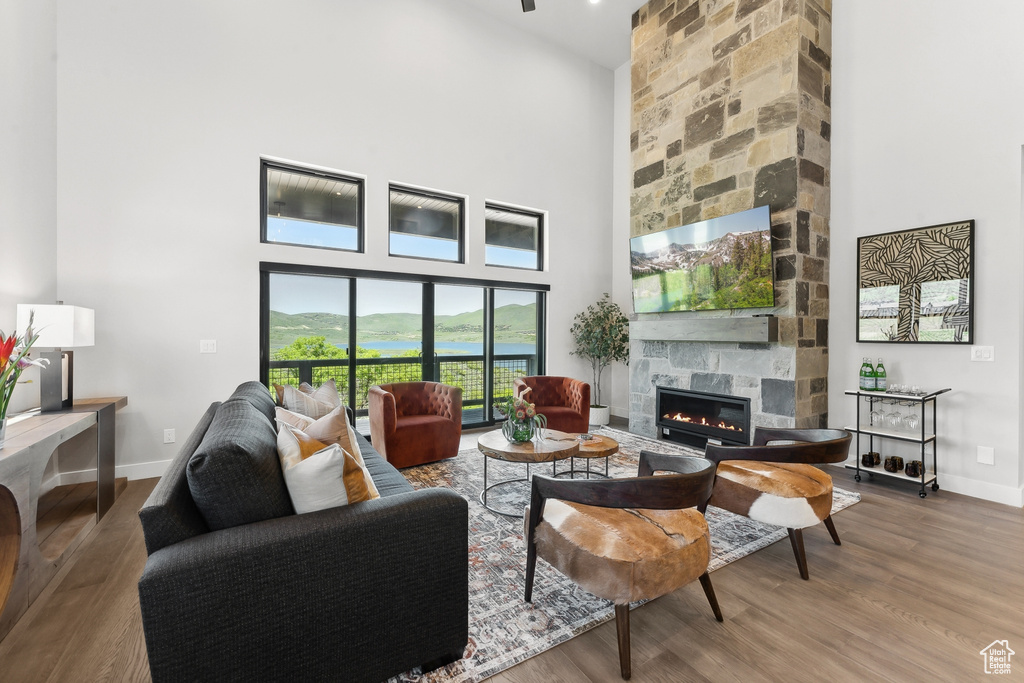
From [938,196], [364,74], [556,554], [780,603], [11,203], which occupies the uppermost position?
[364,74]

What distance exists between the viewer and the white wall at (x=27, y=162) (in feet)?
9.11

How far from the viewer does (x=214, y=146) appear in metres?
3.95

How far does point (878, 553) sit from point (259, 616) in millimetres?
3066

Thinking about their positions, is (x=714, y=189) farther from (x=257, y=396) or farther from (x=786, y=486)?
(x=257, y=396)

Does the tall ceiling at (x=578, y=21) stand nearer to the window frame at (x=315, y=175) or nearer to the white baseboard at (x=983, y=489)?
the window frame at (x=315, y=175)

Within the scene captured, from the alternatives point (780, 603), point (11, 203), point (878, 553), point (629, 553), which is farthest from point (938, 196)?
point (11, 203)

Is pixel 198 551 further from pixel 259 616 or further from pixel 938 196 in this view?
pixel 938 196

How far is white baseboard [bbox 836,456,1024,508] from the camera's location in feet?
10.3

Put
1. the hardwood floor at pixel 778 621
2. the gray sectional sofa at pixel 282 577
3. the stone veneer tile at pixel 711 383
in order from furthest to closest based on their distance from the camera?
the stone veneer tile at pixel 711 383 < the hardwood floor at pixel 778 621 < the gray sectional sofa at pixel 282 577

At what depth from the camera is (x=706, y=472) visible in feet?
5.52

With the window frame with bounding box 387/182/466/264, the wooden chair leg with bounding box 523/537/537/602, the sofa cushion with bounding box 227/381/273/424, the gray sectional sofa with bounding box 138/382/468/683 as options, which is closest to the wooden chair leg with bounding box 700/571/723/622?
the wooden chair leg with bounding box 523/537/537/602

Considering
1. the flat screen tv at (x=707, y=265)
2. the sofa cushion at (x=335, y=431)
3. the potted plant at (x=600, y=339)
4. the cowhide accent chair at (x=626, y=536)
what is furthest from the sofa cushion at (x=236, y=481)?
the potted plant at (x=600, y=339)

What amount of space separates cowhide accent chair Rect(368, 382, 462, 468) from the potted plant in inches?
93.0

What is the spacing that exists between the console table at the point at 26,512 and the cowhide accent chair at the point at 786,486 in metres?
3.06
